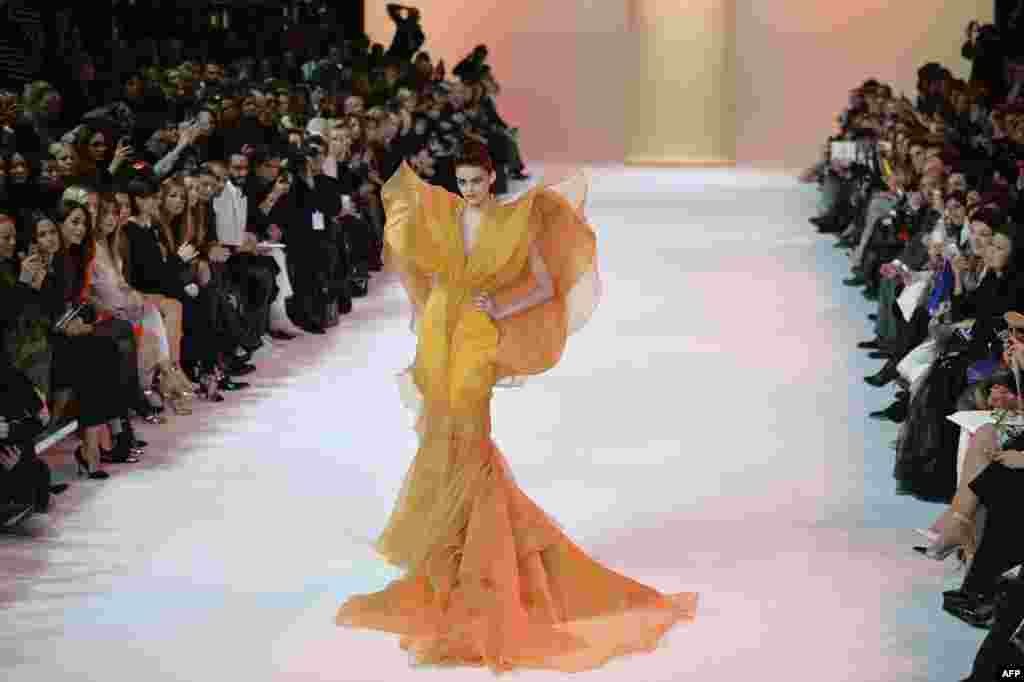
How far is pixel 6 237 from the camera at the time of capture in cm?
680

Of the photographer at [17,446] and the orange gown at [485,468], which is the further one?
the photographer at [17,446]

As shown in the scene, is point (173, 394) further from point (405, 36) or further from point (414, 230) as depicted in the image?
point (405, 36)

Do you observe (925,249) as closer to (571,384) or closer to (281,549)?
(571,384)

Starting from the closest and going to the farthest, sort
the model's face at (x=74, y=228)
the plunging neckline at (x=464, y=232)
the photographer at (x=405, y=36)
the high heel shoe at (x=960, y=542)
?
the plunging neckline at (x=464, y=232) → the high heel shoe at (x=960, y=542) → the model's face at (x=74, y=228) → the photographer at (x=405, y=36)

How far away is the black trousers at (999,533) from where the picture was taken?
208 inches

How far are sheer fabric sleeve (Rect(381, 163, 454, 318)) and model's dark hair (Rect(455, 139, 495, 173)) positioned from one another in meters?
0.13

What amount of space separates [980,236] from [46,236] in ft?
11.7

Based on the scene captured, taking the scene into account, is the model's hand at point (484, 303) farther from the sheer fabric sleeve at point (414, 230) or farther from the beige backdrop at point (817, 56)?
the beige backdrop at point (817, 56)

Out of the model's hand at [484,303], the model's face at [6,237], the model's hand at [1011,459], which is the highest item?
the model's hand at [484,303]

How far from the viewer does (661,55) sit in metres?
23.6

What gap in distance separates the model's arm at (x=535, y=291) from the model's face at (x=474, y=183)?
0.21 meters

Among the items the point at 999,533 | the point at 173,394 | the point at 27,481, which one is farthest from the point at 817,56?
the point at 999,533

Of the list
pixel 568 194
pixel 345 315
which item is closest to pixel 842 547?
pixel 568 194

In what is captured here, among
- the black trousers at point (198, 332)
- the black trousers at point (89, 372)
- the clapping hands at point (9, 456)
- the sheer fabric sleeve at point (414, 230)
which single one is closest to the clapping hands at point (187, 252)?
the black trousers at point (198, 332)
